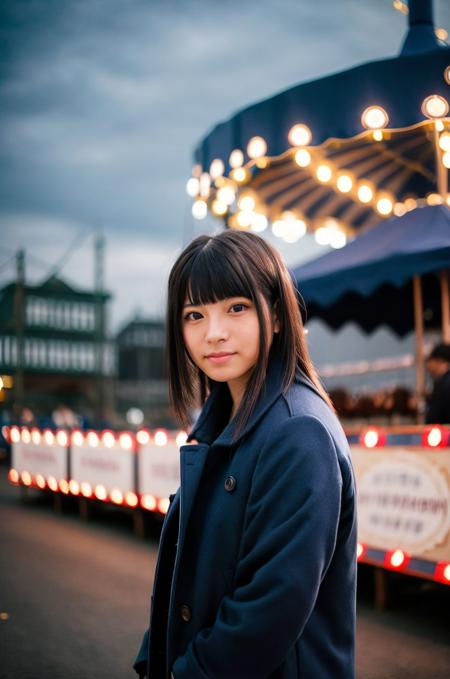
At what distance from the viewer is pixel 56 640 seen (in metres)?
4.12

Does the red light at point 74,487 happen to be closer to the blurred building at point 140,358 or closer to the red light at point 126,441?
the red light at point 126,441

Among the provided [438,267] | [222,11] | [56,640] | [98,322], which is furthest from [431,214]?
[98,322]

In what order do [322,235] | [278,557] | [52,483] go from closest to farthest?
[278,557]
[52,483]
[322,235]

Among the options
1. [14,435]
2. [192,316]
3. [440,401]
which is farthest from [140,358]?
[192,316]

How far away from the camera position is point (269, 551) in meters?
1.36

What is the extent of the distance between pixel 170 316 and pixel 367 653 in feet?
10.0

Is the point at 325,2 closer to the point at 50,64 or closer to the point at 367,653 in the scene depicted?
the point at 367,653

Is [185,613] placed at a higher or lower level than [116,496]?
higher

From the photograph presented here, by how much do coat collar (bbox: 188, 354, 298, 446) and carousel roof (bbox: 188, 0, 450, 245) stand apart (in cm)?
526

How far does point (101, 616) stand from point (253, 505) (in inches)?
146

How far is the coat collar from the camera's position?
153 centimetres

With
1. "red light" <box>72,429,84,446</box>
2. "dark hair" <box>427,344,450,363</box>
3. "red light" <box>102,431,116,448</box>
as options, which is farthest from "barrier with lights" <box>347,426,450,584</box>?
"red light" <box>72,429,84,446</box>

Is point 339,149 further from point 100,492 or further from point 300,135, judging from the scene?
point 100,492

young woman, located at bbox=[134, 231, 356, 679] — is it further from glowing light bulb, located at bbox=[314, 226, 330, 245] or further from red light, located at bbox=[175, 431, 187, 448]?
glowing light bulb, located at bbox=[314, 226, 330, 245]
